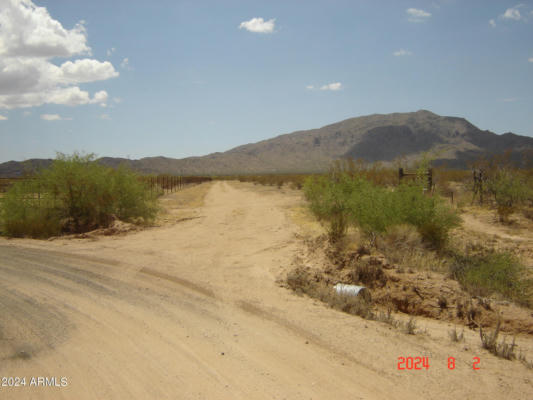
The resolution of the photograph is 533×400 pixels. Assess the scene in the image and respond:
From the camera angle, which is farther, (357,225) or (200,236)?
(200,236)

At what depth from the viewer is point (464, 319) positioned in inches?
314

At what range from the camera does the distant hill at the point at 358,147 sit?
15104cm

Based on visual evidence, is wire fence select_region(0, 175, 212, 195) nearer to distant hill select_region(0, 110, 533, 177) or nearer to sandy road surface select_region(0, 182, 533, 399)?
sandy road surface select_region(0, 182, 533, 399)

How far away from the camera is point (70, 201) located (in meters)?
17.8

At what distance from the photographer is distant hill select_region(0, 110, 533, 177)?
496 ft

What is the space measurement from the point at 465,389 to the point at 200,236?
1130cm

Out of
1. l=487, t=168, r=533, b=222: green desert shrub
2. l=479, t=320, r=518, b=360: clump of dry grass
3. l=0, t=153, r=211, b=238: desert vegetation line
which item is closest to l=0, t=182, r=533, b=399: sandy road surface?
l=479, t=320, r=518, b=360: clump of dry grass

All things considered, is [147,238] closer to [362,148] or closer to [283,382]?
[283,382]

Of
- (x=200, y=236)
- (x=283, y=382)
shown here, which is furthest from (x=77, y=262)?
(x=283, y=382)

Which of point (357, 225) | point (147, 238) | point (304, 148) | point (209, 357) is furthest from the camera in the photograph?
point (304, 148)

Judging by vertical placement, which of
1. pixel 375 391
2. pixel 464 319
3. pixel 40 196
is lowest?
pixel 464 319

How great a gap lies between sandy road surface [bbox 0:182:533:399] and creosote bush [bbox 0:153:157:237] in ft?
22.8

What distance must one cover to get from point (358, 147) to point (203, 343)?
168743mm

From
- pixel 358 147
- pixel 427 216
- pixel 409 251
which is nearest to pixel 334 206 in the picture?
pixel 427 216
